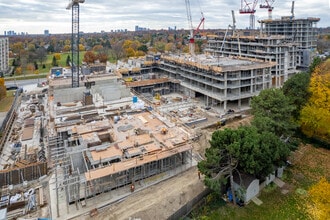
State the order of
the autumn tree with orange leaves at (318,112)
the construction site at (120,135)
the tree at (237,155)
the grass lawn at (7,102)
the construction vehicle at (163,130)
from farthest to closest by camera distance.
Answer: the grass lawn at (7,102) < the autumn tree with orange leaves at (318,112) < the construction vehicle at (163,130) < the construction site at (120,135) < the tree at (237,155)

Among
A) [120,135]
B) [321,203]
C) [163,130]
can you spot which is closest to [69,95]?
[120,135]

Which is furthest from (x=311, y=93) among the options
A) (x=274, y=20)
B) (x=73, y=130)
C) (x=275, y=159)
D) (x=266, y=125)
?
(x=274, y=20)

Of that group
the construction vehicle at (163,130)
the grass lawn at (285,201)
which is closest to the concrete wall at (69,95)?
the construction vehicle at (163,130)

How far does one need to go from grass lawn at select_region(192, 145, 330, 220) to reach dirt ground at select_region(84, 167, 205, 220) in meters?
1.99

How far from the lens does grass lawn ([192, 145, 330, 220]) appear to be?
84.7 feet

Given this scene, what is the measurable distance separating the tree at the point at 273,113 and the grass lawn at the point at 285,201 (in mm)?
5476

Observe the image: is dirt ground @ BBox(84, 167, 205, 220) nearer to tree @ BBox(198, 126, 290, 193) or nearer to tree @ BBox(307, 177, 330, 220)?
tree @ BBox(198, 126, 290, 193)

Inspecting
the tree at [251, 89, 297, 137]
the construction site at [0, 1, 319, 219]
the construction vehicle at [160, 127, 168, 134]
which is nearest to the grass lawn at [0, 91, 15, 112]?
the construction site at [0, 1, 319, 219]

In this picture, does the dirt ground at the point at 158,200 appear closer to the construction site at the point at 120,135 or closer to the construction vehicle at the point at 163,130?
the construction site at the point at 120,135

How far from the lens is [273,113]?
116 ft

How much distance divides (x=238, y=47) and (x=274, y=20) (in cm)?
2203

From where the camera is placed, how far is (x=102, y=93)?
4844 cm

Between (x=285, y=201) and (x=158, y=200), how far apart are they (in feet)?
46.8

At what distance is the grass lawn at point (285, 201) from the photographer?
25812 mm
